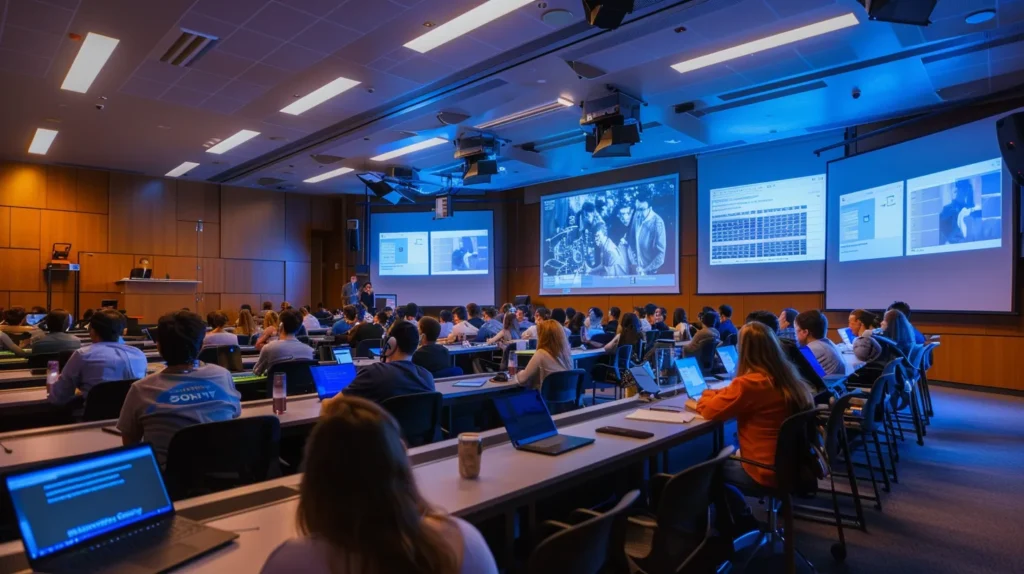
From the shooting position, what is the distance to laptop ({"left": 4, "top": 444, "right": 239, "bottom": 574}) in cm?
131

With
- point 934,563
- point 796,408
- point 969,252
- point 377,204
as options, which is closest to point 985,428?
point 969,252

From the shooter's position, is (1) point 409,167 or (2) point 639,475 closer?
(2) point 639,475

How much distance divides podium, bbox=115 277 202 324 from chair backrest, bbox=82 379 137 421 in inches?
390

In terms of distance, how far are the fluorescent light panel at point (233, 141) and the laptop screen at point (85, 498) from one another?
9999 millimetres

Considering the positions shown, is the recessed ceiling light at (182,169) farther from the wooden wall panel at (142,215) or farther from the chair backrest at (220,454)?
the chair backrest at (220,454)

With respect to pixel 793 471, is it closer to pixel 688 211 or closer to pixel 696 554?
pixel 696 554

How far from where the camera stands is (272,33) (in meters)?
6.36

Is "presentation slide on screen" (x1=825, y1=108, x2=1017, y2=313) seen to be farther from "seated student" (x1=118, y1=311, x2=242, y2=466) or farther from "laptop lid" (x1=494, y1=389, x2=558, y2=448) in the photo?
"seated student" (x1=118, y1=311, x2=242, y2=466)

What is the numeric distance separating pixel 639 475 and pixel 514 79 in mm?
5877

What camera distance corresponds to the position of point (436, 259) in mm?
15594

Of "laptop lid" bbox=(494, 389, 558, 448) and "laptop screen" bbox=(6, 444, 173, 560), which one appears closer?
"laptop screen" bbox=(6, 444, 173, 560)

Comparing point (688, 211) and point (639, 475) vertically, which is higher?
point (688, 211)

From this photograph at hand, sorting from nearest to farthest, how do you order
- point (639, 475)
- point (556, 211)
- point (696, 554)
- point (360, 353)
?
point (696, 554) → point (639, 475) → point (360, 353) → point (556, 211)

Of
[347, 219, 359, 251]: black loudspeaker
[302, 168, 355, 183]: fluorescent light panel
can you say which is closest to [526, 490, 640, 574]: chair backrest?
[302, 168, 355, 183]: fluorescent light panel
